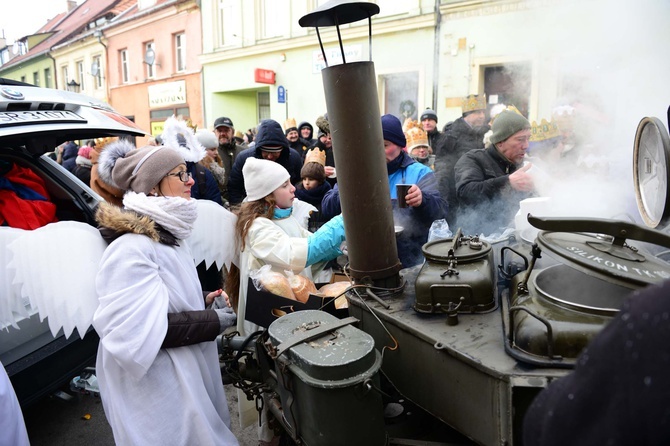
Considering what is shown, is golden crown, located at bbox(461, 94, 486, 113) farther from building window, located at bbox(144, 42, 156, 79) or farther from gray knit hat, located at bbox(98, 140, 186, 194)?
building window, located at bbox(144, 42, 156, 79)

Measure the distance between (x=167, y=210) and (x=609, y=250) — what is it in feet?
6.09

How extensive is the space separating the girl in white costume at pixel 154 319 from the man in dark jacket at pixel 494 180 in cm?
224

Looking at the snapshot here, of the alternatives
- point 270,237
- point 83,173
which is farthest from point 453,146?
point 83,173

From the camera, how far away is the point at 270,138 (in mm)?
4754

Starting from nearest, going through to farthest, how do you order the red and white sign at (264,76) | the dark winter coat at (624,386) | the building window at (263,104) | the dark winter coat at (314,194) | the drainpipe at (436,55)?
the dark winter coat at (624,386) → the dark winter coat at (314,194) → the drainpipe at (436,55) → the red and white sign at (264,76) → the building window at (263,104)

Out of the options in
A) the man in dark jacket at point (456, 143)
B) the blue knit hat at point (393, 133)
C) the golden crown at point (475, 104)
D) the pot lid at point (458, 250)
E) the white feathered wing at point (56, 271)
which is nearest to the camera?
the pot lid at point (458, 250)

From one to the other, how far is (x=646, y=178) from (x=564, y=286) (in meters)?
0.90

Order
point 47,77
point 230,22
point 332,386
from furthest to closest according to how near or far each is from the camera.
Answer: point 47,77 < point 230,22 < point 332,386

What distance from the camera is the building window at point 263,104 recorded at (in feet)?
61.8

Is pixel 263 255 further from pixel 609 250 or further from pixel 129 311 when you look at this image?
pixel 609 250

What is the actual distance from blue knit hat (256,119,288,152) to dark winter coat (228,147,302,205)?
79 millimetres

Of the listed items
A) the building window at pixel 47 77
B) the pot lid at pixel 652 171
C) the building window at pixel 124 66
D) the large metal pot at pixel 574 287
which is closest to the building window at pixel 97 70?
the building window at pixel 124 66

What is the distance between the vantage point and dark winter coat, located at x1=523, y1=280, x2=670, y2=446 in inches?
26.0

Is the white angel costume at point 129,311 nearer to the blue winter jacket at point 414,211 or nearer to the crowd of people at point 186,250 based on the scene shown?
the crowd of people at point 186,250
